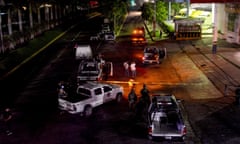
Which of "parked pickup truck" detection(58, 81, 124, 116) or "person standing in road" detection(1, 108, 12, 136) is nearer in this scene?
"person standing in road" detection(1, 108, 12, 136)

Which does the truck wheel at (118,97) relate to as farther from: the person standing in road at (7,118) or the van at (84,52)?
the van at (84,52)

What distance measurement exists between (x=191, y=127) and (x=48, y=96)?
11307 mm

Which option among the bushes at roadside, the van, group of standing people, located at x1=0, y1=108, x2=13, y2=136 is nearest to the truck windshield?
group of standing people, located at x1=0, y1=108, x2=13, y2=136

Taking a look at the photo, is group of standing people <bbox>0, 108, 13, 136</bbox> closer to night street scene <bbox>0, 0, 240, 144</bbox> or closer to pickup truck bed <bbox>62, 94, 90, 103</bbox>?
night street scene <bbox>0, 0, 240, 144</bbox>

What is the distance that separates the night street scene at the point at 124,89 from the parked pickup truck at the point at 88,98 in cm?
6

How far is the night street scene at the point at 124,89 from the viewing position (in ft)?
61.3

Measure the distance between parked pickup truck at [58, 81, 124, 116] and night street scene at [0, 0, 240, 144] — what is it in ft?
0.20

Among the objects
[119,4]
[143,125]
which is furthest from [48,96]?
[119,4]

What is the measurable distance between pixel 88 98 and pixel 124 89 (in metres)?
5.96

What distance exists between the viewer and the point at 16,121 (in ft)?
70.2

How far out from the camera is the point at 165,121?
1823 cm

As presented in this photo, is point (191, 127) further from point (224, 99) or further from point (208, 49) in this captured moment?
point (208, 49)

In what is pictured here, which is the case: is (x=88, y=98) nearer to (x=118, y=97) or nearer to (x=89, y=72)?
(x=118, y=97)

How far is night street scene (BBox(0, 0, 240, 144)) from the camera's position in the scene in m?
18.7
